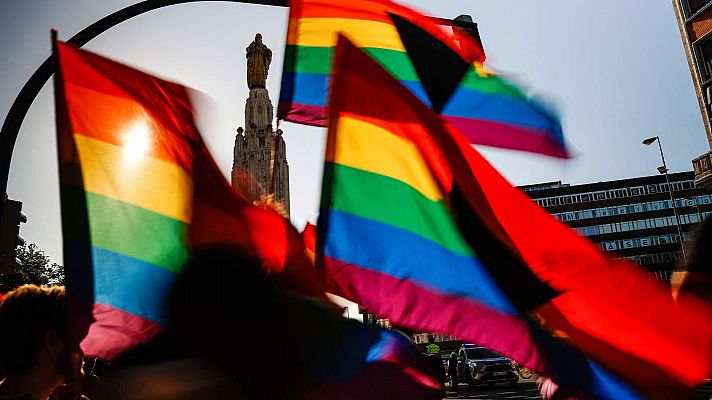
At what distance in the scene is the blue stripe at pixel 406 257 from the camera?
2793mm

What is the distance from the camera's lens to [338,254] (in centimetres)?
280

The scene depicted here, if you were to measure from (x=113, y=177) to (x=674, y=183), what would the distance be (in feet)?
301

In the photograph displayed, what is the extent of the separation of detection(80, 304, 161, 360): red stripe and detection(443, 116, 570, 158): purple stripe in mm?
2967

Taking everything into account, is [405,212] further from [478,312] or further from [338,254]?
[478,312]

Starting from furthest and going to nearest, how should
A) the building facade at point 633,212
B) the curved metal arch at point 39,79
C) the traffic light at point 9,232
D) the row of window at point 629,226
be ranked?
the row of window at point 629,226, the building facade at point 633,212, the traffic light at point 9,232, the curved metal arch at point 39,79

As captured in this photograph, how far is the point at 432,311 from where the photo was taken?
2766mm

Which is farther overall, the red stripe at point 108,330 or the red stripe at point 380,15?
the red stripe at point 380,15

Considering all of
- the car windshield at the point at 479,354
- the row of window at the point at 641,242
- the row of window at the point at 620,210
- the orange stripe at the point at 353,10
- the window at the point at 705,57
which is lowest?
the car windshield at the point at 479,354

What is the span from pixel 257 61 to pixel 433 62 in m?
47.5

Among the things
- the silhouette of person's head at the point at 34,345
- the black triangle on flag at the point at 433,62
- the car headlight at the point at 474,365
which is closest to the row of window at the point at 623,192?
the car headlight at the point at 474,365

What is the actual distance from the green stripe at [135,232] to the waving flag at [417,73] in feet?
7.18

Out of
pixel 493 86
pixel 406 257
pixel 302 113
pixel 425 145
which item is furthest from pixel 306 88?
pixel 406 257

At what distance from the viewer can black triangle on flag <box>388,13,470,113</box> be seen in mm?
4895

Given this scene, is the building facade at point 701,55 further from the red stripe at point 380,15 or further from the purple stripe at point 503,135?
the purple stripe at point 503,135
